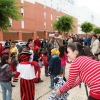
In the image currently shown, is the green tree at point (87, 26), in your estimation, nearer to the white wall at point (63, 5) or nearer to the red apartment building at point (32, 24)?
the red apartment building at point (32, 24)

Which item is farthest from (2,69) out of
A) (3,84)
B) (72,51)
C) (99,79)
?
(99,79)

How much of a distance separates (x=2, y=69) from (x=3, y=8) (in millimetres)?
4563

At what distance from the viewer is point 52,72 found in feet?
18.4

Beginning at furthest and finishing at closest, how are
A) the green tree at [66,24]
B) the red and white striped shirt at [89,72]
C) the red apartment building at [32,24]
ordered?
the red apartment building at [32,24], the green tree at [66,24], the red and white striped shirt at [89,72]

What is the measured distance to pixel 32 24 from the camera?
121 ft

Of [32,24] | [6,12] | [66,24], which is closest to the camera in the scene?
[6,12]

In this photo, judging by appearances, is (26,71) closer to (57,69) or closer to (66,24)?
(57,69)

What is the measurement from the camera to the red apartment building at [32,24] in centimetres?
3198

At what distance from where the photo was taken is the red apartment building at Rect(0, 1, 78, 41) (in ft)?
105

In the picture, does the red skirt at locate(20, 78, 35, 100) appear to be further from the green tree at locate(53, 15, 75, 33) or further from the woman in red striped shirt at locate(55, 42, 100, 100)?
the green tree at locate(53, 15, 75, 33)

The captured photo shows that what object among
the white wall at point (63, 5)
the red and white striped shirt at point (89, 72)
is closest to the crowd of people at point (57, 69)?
the red and white striped shirt at point (89, 72)

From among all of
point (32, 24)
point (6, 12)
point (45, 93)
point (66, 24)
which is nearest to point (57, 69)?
point (45, 93)

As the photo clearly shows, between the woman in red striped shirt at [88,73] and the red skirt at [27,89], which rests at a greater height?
the woman in red striped shirt at [88,73]

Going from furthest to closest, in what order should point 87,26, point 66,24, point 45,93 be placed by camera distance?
point 87,26, point 66,24, point 45,93
